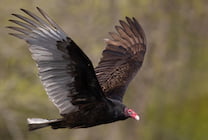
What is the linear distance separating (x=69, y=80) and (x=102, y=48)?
20.0 ft

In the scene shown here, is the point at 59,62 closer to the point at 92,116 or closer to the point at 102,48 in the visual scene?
the point at 92,116

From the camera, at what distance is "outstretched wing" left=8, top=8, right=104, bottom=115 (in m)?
6.39

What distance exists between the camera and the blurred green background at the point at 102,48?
492 inches

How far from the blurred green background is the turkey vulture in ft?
15.0

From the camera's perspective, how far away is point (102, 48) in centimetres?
1270

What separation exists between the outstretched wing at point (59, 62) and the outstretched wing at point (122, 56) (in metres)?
0.93

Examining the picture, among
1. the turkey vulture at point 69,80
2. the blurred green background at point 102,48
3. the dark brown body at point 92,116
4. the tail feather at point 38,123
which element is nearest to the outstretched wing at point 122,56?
the turkey vulture at point 69,80

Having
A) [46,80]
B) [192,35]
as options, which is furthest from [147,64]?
[46,80]

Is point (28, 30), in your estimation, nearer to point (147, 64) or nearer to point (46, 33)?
point (46, 33)

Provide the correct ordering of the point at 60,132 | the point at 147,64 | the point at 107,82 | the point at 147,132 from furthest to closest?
1. the point at 147,132
2. the point at 60,132
3. the point at 147,64
4. the point at 107,82

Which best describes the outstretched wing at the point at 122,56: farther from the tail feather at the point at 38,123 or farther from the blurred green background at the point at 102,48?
the blurred green background at the point at 102,48

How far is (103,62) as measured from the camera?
7.97 meters

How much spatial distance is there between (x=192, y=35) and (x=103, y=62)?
5.49 m

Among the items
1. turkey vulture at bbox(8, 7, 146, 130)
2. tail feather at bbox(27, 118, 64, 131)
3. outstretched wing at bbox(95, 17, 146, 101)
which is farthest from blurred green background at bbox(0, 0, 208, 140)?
tail feather at bbox(27, 118, 64, 131)
